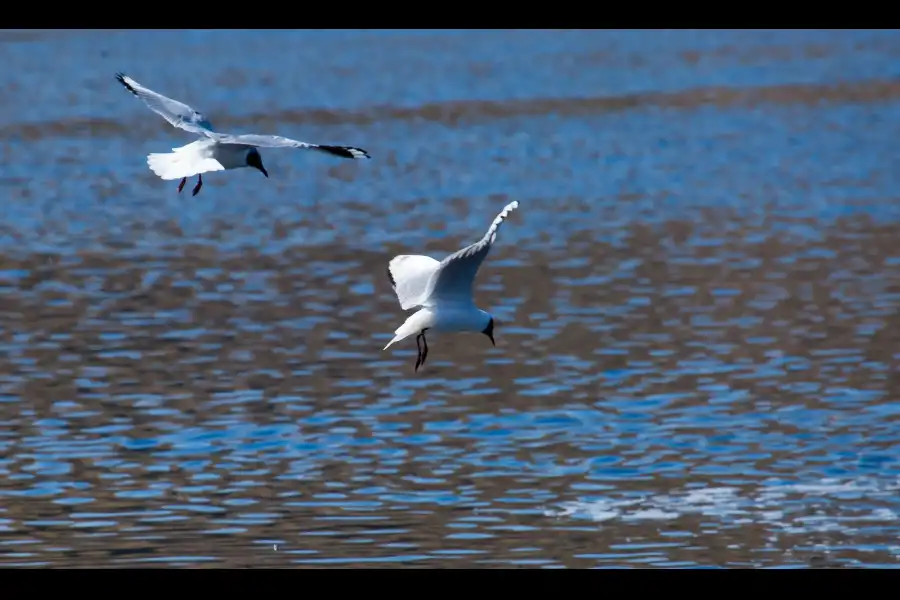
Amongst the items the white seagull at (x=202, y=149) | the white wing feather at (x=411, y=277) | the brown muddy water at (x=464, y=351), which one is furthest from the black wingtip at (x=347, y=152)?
the brown muddy water at (x=464, y=351)

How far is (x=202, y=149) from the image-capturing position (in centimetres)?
1164

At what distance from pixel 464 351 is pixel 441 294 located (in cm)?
790

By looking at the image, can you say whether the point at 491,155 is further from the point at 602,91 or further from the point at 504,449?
the point at 504,449

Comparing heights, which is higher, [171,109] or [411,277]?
[171,109]

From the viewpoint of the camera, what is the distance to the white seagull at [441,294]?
1103 centimetres

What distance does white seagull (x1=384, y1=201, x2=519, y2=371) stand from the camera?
11031 millimetres

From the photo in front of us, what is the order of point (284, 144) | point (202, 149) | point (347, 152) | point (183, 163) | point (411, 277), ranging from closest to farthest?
point (347, 152), point (284, 144), point (183, 163), point (202, 149), point (411, 277)

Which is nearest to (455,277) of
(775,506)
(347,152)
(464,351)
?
(347,152)

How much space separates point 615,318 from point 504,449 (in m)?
5.33

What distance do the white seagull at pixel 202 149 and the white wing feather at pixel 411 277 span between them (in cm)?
86

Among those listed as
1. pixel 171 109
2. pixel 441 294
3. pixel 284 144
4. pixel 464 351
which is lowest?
pixel 441 294

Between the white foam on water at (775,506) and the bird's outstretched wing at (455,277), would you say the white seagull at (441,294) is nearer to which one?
the bird's outstretched wing at (455,277)

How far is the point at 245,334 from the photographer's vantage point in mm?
20078

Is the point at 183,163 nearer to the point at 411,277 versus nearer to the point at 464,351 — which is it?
the point at 411,277
